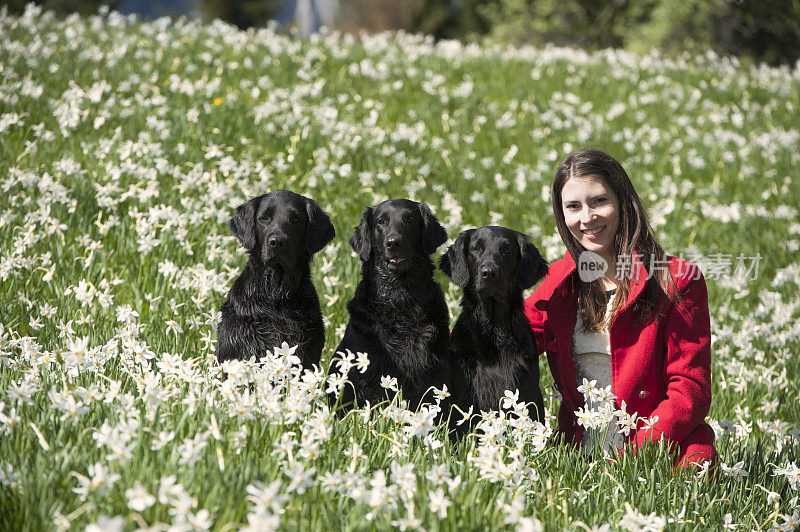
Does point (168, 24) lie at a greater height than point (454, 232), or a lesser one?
greater

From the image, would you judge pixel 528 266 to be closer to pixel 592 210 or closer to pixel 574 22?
pixel 592 210

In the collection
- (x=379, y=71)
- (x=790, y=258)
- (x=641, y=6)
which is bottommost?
(x=790, y=258)

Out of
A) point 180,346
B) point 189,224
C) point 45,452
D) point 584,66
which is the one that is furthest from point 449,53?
point 45,452

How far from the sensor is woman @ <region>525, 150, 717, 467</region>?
392 centimetres

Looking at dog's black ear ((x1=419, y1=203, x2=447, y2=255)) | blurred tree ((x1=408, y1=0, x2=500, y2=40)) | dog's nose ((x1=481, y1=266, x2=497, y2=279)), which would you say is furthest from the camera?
blurred tree ((x1=408, y1=0, x2=500, y2=40))

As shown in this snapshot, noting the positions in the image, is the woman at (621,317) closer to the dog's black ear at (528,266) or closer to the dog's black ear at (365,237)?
the dog's black ear at (528,266)

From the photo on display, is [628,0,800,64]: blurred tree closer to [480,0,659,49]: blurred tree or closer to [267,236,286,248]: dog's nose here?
[480,0,659,49]: blurred tree

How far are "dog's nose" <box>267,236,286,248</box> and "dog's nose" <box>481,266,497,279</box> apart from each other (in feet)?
3.67

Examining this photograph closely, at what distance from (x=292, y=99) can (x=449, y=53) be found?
5.35m

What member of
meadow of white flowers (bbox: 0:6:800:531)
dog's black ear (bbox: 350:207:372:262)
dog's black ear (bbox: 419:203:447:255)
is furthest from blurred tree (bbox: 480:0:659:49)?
dog's black ear (bbox: 350:207:372:262)

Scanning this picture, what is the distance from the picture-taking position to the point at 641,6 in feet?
123

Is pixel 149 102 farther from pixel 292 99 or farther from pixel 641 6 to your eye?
pixel 641 6

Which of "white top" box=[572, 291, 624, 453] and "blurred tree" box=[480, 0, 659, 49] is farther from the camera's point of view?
"blurred tree" box=[480, 0, 659, 49]

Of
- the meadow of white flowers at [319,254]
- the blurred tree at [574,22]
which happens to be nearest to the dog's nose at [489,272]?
the meadow of white flowers at [319,254]
